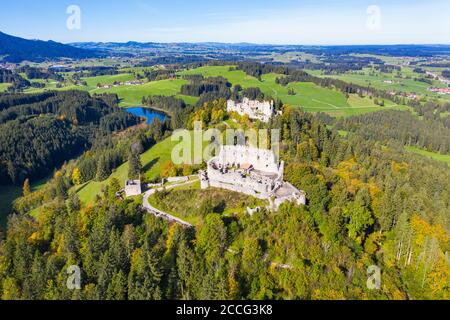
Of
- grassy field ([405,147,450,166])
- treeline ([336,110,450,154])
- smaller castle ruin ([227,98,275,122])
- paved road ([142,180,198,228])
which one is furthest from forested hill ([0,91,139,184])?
grassy field ([405,147,450,166])

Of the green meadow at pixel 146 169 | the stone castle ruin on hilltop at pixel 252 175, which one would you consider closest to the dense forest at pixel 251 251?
the stone castle ruin on hilltop at pixel 252 175

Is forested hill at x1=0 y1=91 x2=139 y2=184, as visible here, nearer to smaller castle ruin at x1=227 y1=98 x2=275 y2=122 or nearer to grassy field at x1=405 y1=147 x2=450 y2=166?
smaller castle ruin at x1=227 y1=98 x2=275 y2=122

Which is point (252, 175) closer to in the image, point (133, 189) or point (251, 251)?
point (251, 251)

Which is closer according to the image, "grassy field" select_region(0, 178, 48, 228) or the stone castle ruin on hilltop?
the stone castle ruin on hilltop

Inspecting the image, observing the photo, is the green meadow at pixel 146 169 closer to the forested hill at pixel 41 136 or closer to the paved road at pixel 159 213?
the paved road at pixel 159 213

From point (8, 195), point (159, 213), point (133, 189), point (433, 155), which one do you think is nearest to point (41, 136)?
point (8, 195)

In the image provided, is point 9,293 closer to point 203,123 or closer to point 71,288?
point 71,288
